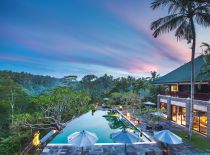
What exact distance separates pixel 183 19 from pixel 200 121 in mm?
10029

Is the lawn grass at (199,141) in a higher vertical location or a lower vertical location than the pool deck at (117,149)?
higher

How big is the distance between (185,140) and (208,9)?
10.9 meters

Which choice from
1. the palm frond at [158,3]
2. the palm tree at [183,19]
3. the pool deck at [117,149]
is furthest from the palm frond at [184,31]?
the pool deck at [117,149]

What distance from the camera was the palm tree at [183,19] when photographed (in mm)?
17531

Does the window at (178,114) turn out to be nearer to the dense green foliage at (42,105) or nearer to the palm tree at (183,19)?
the palm tree at (183,19)

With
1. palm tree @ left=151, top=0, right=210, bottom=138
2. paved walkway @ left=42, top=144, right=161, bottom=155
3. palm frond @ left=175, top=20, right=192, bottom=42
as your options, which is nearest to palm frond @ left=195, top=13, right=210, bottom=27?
palm tree @ left=151, top=0, right=210, bottom=138

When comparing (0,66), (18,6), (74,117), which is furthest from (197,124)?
(0,66)

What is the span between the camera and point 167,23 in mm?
18703

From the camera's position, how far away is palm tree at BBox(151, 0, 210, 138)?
57.5ft

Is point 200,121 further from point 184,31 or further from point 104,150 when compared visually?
point 104,150

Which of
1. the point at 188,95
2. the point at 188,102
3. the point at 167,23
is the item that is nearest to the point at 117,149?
the point at 167,23

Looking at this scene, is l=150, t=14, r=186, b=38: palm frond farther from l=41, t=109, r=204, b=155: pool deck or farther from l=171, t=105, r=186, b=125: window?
l=171, t=105, r=186, b=125: window

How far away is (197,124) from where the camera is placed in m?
21.6

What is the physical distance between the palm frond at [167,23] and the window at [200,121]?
8.75 m
